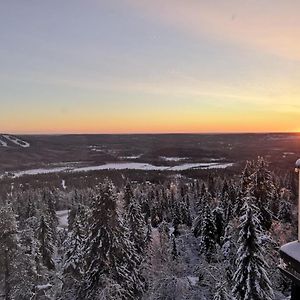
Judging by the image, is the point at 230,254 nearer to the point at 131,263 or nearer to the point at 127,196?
the point at 131,263

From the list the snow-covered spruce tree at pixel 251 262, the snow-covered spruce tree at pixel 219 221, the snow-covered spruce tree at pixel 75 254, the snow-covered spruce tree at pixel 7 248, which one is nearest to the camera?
the snow-covered spruce tree at pixel 251 262

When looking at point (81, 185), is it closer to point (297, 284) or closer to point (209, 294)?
point (209, 294)

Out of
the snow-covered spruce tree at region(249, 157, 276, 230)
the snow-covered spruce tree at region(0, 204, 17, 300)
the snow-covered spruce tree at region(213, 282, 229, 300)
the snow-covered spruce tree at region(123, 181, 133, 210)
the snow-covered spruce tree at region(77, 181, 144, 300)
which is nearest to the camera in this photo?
the snow-covered spruce tree at region(213, 282, 229, 300)

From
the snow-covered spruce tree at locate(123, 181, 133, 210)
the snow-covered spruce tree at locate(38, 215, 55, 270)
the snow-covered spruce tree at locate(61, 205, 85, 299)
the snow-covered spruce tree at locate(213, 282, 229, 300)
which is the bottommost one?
the snow-covered spruce tree at locate(38, 215, 55, 270)

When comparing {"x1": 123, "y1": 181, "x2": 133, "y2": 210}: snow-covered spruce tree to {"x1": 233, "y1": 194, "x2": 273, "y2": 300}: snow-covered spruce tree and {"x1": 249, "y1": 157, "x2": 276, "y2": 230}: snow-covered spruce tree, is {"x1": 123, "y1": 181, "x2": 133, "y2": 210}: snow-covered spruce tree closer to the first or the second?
{"x1": 249, "y1": 157, "x2": 276, "y2": 230}: snow-covered spruce tree

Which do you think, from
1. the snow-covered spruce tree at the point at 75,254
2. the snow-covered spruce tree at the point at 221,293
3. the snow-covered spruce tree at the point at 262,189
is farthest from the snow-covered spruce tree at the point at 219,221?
the snow-covered spruce tree at the point at 221,293

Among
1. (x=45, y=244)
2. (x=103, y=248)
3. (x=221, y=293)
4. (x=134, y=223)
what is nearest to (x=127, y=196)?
(x=134, y=223)

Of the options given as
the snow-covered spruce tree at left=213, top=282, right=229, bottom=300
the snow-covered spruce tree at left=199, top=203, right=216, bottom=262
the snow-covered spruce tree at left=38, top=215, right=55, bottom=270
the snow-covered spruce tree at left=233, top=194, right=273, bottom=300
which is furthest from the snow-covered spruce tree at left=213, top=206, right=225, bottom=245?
the snow-covered spruce tree at left=213, top=282, right=229, bottom=300

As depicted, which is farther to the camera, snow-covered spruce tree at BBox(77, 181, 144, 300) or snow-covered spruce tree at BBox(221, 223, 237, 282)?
snow-covered spruce tree at BBox(221, 223, 237, 282)

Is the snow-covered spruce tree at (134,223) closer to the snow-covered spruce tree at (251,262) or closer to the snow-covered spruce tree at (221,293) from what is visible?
the snow-covered spruce tree at (251,262)
